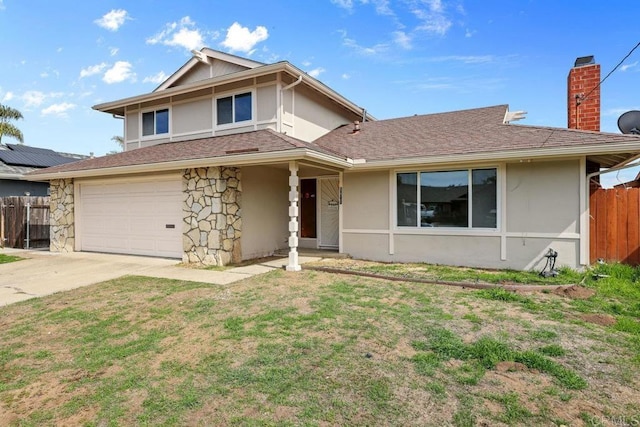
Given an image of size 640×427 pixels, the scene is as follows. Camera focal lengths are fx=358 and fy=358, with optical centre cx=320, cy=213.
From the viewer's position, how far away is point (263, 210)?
35.3 feet

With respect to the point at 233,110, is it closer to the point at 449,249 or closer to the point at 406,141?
the point at 406,141

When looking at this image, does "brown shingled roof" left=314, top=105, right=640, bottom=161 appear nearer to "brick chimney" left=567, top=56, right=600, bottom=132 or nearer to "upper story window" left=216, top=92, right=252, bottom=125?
"brick chimney" left=567, top=56, right=600, bottom=132

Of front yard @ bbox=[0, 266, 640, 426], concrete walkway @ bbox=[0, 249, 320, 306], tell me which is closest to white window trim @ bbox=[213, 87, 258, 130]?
concrete walkway @ bbox=[0, 249, 320, 306]

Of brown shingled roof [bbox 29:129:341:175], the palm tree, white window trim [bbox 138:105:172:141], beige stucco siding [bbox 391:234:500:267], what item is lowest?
beige stucco siding [bbox 391:234:500:267]

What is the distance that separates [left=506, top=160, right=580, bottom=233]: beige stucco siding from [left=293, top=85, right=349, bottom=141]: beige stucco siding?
6.02 metres

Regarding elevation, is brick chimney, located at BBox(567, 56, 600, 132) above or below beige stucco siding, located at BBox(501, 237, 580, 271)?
above

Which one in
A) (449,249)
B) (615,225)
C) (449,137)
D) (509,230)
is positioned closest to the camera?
(615,225)

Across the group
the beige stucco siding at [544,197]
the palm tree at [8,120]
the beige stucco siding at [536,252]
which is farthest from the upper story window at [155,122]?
the palm tree at [8,120]

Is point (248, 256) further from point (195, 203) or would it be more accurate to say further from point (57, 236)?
point (57, 236)

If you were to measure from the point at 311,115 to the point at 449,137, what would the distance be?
4523mm

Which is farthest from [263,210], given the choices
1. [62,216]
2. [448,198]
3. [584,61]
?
[584,61]

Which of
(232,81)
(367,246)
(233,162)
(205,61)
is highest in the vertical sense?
(205,61)

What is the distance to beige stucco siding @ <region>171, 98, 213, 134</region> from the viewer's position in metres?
11.7

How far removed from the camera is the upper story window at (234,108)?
10.9m
